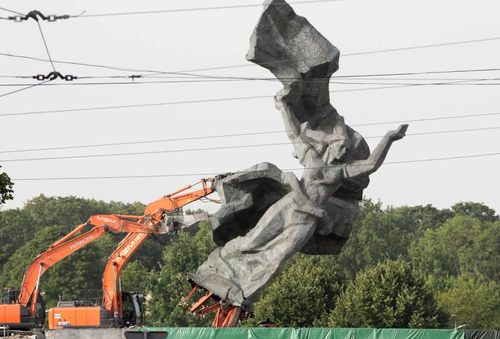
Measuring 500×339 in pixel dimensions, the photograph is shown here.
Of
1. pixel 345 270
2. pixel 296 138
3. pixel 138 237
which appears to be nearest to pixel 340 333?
pixel 296 138

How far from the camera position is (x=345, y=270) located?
77.8 m

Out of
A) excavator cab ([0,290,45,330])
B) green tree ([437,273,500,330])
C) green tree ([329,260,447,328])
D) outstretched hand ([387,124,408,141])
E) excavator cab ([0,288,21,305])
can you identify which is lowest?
green tree ([437,273,500,330])

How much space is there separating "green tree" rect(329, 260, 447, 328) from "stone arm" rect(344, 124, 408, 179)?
2508 centimetres

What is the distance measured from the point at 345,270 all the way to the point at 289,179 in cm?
4951

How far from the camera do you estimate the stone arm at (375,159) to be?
94.7 ft

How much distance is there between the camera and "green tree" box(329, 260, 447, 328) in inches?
2100

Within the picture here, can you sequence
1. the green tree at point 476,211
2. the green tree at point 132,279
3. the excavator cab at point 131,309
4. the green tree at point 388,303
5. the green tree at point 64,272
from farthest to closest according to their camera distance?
the green tree at point 476,211 → the green tree at point 132,279 → the green tree at point 64,272 → the green tree at point 388,303 → the excavator cab at point 131,309

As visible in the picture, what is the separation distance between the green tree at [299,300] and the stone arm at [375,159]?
27.8 m

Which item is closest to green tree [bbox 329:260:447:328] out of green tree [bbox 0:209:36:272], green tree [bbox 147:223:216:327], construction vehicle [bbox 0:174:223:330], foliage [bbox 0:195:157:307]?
green tree [bbox 147:223:216:327]

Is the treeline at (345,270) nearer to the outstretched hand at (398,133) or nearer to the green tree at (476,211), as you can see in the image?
the green tree at (476,211)

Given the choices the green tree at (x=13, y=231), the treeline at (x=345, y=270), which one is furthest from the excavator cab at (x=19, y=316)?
the green tree at (x=13, y=231)

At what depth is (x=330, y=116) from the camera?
100.0ft

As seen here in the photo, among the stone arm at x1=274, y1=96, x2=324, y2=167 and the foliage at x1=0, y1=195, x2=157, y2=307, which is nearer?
the stone arm at x1=274, y1=96, x2=324, y2=167

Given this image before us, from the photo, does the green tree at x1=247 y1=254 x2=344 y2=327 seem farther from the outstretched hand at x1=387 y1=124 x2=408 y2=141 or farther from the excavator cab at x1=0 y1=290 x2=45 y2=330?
the outstretched hand at x1=387 y1=124 x2=408 y2=141
